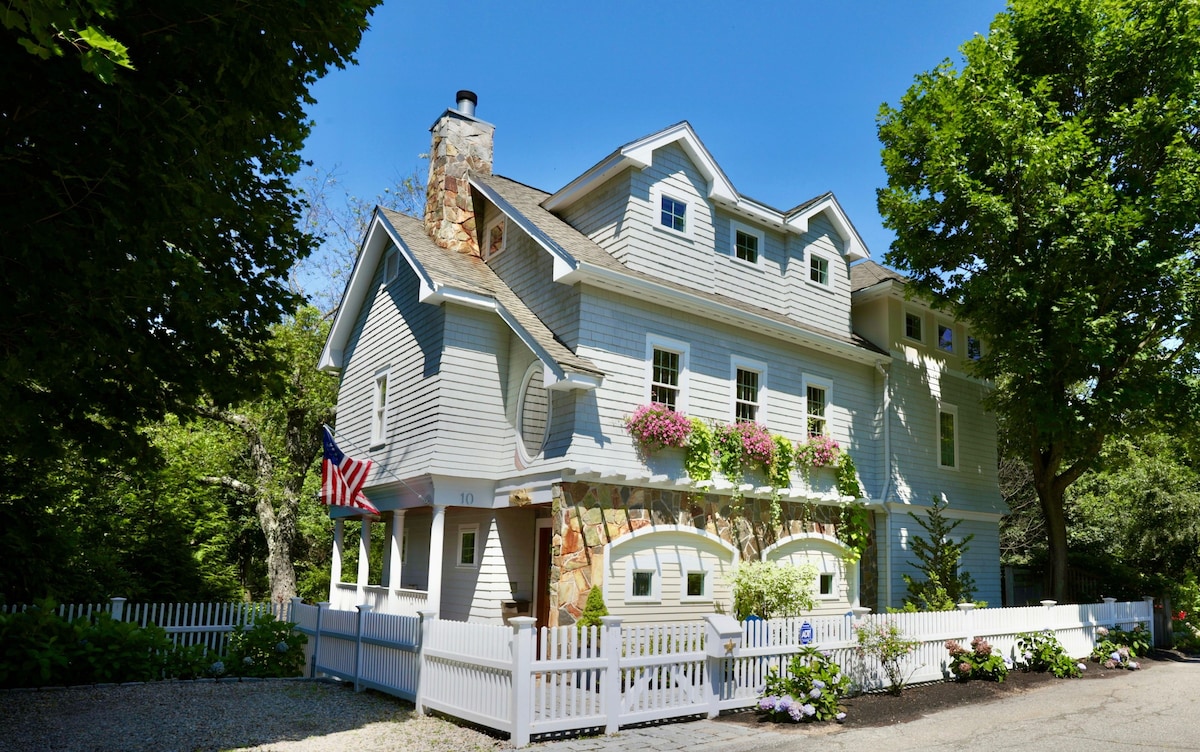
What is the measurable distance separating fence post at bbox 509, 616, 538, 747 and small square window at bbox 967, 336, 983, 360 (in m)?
17.4

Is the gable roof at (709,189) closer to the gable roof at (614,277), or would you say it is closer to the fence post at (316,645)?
the gable roof at (614,277)

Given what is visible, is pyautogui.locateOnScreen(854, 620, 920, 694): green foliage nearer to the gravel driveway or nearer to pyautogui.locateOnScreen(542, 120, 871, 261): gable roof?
the gravel driveway

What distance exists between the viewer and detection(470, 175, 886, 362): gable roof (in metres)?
14.7

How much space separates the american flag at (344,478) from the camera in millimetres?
15430

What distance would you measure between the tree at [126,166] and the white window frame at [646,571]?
8063 millimetres

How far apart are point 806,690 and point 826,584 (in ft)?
23.6

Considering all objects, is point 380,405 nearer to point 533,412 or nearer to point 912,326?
point 533,412

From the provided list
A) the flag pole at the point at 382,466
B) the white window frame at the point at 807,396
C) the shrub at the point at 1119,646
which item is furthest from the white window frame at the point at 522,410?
the shrub at the point at 1119,646

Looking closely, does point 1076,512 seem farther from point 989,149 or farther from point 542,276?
point 542,276

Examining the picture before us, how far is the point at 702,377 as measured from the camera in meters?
16.2

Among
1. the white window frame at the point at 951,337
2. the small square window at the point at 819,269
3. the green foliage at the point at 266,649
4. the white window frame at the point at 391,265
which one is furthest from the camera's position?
the white window frame at the point at 951,337

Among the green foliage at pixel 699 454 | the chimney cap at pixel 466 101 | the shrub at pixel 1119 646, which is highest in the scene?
the chimney cap at pixel 466 101

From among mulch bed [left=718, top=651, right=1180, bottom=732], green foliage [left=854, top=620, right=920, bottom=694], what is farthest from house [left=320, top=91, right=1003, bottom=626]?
mulch bed [left=718, top=651, right=1180, bottom=732]

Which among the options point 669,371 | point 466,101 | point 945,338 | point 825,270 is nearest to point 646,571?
point 669,371
